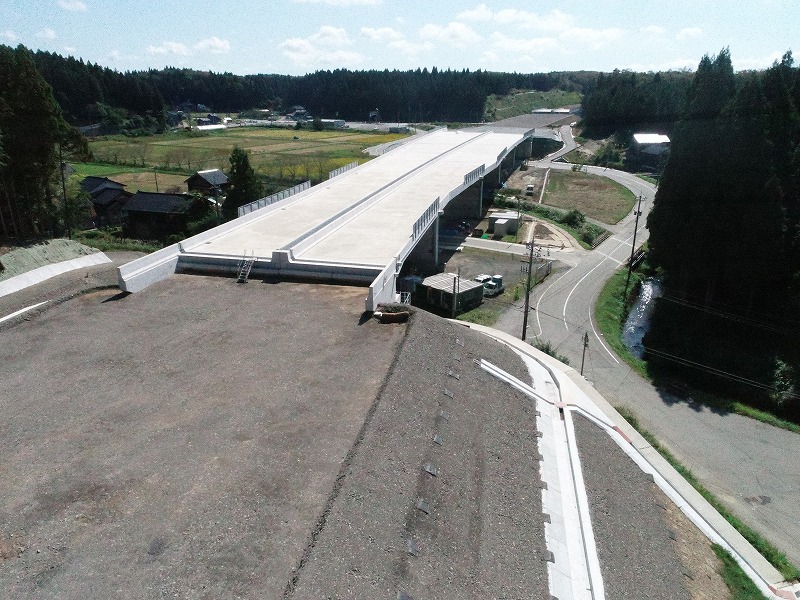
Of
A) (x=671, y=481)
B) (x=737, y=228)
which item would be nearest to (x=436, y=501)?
(x=671, y=481)

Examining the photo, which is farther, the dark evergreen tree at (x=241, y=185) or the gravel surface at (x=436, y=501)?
the dark evergreen tree at (x=241, y=185)

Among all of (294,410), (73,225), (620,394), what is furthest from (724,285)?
(73,225)

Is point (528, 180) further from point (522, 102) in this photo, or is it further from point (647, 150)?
point (522, 102)

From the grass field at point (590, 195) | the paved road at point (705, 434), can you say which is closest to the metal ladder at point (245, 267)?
the paved road at point (705, 434)

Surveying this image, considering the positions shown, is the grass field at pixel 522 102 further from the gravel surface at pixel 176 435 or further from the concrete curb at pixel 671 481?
the gravel surface at pixel 176 435

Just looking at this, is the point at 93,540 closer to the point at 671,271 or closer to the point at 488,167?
the point at 671,271

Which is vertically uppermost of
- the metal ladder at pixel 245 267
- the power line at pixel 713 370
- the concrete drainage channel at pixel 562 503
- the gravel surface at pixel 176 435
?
the metal ladder at pixel 245 267

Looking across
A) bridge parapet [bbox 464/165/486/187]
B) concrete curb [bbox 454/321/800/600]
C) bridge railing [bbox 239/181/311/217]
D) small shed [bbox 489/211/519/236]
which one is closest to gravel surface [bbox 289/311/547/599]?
concrete curb [bbox 454/321/800/600]
